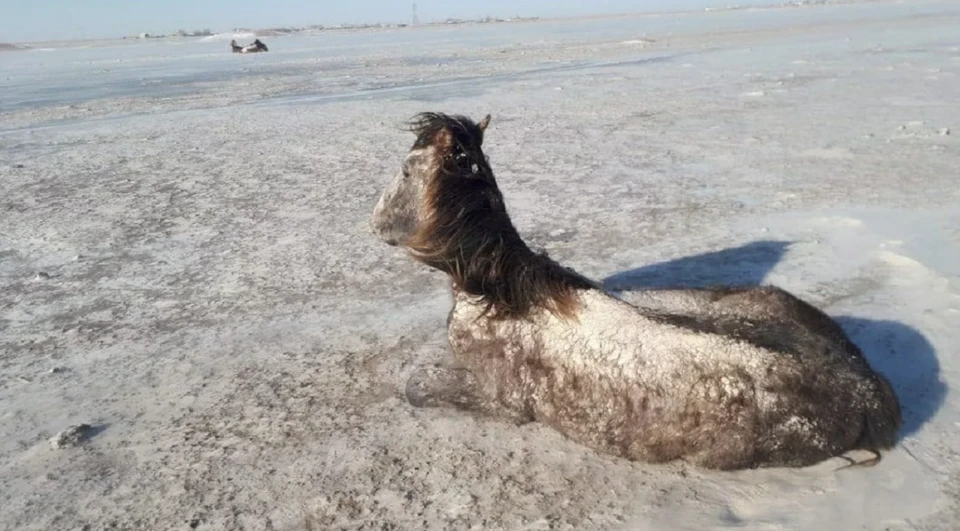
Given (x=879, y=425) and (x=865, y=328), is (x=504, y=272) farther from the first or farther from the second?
(x=865, y=328)

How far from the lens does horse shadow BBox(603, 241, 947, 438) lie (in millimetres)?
4226

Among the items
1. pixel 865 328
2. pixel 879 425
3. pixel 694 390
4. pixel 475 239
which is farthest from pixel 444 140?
pixel 865 328

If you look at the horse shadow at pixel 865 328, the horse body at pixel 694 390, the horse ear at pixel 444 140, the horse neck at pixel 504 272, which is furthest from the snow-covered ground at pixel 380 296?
the horse ear at pixel 444 140

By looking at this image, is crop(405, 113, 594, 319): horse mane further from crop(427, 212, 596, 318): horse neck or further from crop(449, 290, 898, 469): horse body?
crop(449, 290, 898, 469): horse body

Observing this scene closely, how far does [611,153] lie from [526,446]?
7750 mm

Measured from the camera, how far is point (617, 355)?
3750 millimetres

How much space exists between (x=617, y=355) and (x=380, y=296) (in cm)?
296

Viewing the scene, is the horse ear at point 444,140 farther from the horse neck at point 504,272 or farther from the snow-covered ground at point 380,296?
the snow-covered ground at point 380,296

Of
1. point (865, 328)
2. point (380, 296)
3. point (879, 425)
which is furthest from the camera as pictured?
point (380, 296)

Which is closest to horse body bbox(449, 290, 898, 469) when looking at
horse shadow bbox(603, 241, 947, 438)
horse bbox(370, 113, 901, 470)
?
horse bbox(370, 113, 901, 470)

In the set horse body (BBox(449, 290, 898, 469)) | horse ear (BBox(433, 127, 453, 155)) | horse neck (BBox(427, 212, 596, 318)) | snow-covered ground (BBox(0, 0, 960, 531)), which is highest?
horse ear (BBox(433, 127, 453, 155))

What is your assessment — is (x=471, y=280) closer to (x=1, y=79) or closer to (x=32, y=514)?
(x=32, y=514)

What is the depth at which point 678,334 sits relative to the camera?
3.68 metres

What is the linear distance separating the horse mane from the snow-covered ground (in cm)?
77
